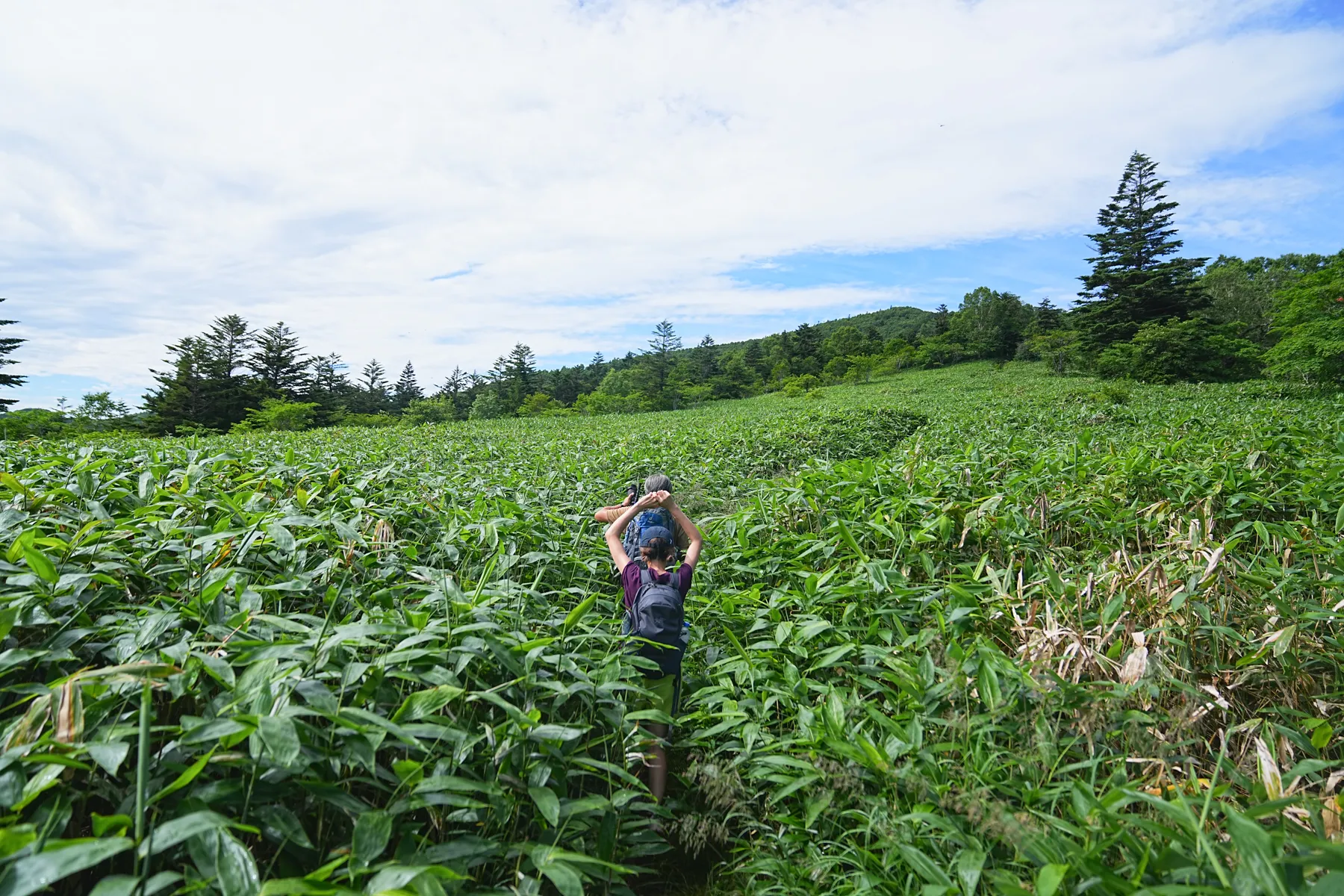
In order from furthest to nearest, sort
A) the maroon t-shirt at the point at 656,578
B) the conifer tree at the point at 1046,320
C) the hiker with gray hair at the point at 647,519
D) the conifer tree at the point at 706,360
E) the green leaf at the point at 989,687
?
the conifer tree at the point at 706,360, the conifer tree at the point at 1046,320, the hiker with gray hair at the point at 647,519, the maroon t-shirt at the point at 656,578, the green leaf at the point at 989,687

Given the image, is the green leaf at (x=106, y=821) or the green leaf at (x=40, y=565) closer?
the green leaf at (x=106, y=821)

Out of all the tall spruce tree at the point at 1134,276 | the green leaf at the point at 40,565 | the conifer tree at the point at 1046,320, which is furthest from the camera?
the conifer tree at the point at 1046,320

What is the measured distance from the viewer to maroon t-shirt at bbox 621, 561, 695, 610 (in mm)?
2707

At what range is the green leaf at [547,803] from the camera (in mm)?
1493

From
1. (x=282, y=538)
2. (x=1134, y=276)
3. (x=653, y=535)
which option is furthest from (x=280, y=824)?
(x=1134, y=276)

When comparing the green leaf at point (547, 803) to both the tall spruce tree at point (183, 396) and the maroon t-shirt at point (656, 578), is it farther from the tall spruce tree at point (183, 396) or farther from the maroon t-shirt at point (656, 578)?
the tall spruce tree at point (183, 396)

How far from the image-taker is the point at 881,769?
6.53 feet

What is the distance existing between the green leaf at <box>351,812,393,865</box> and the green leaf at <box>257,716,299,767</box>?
0.20m

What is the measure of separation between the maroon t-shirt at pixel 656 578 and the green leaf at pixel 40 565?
1.90 meters

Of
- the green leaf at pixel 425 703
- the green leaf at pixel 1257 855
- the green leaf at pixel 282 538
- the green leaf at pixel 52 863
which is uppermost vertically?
the green leaf at pixel 282 538

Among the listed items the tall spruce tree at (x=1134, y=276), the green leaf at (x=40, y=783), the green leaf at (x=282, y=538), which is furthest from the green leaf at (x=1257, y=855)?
the tall spruce tree at (x=1134, y=276)

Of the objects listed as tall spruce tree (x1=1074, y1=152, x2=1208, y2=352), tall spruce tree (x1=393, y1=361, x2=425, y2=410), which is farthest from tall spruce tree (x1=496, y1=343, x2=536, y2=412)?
tall spruce tree (x1=1074, y1=152, x2=1208, y2=352)

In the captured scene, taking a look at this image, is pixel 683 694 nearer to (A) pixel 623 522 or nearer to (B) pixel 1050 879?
(A) pixel 623 522

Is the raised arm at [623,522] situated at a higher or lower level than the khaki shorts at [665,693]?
higher
